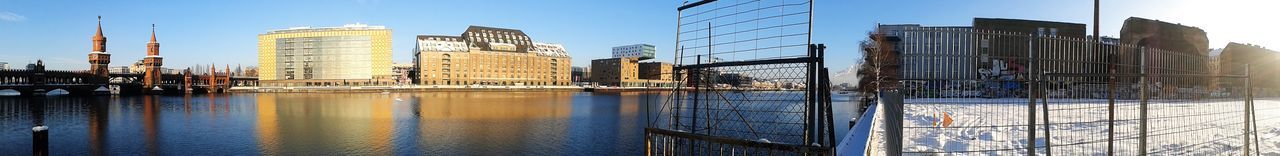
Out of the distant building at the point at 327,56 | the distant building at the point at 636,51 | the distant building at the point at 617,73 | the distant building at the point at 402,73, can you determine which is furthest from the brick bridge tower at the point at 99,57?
the distant building at the point at 636,51

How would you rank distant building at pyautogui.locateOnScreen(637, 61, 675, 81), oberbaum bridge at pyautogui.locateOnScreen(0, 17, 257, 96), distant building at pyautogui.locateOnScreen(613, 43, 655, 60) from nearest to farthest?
distant building at pyautogui.locateOnScreen(637, 61, 675, 81) < oberbaum bridge at pyautogui.locateOnScreen(0, 17, 257, 96) < distant building at pyautogui.locateOnScreen(613, 43, 655, 60)

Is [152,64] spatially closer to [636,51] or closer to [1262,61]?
[1262,61]

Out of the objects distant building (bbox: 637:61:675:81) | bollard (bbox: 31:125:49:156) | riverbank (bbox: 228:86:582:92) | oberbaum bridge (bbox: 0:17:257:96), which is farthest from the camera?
riverbank (bbox: 228:86:582:92)

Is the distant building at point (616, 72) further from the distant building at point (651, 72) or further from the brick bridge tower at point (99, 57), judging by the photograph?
the distant building at point (651, 72)

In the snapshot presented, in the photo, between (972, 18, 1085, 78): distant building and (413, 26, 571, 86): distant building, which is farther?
(413, 26, 571, 86): distant building

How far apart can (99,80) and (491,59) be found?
40166 mm

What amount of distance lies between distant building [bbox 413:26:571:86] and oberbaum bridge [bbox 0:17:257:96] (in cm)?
2283

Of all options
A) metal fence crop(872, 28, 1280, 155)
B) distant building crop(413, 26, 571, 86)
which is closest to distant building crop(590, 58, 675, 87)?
distant building crop(413, 26, 571, 86)

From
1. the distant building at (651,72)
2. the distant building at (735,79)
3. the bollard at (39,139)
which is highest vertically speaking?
the distant building at (651,72)

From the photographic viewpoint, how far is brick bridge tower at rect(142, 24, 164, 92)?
6288 centimetres

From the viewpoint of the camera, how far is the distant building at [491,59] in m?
82.8

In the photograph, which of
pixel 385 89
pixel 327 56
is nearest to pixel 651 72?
pixel 385 89

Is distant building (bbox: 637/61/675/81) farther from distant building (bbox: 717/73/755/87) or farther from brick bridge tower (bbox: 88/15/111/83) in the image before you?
brick bridge tower (bbox: 88/15/111/83)

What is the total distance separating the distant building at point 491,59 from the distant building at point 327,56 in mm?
5268
